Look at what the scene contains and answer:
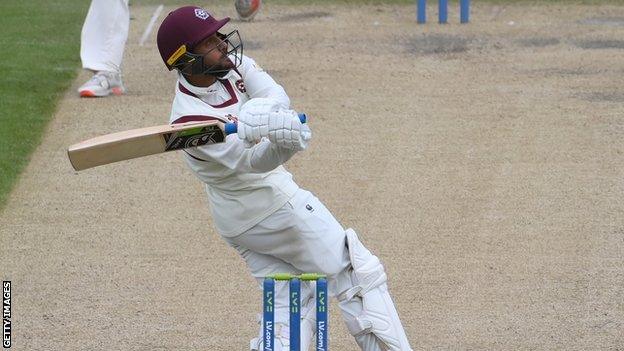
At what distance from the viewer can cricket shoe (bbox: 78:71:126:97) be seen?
11555mm

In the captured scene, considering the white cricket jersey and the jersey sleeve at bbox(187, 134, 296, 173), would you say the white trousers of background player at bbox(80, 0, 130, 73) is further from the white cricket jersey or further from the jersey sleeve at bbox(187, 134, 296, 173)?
the jersey sleeve at bbox(187, 134, 296, 173)

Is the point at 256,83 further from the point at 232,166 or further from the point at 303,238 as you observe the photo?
the point at 303,238

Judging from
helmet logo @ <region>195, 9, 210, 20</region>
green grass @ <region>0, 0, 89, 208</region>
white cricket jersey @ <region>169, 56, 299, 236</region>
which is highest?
helmet logo @ <region>195, 9, 210, 20</region>

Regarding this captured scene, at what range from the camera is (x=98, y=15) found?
38.2 ft

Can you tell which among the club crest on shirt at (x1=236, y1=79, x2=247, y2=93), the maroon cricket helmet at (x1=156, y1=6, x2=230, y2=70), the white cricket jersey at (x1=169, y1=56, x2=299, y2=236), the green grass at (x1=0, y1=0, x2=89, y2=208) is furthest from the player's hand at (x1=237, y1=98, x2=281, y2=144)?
the green grass at (x1=0, y1=0, x2=89, y2=208)

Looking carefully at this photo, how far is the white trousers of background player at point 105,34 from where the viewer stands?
11570 mm

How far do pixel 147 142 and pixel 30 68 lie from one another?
7.24 meters

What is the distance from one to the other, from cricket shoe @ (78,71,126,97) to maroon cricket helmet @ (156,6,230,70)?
231 inches

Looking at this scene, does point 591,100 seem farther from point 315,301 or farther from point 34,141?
point 315,301

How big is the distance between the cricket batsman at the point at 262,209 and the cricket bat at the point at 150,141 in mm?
202

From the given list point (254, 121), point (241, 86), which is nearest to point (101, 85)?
point (241, 86)

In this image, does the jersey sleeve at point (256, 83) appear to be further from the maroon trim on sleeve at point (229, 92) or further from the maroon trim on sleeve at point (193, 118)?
the maroon trim on sleeve at point (193, 118)

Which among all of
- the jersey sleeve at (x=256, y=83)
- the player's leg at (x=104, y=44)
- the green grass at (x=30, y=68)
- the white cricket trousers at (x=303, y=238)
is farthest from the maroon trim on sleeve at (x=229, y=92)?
the player's leg at (x=104, y=44)

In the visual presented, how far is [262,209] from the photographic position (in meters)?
5.94
